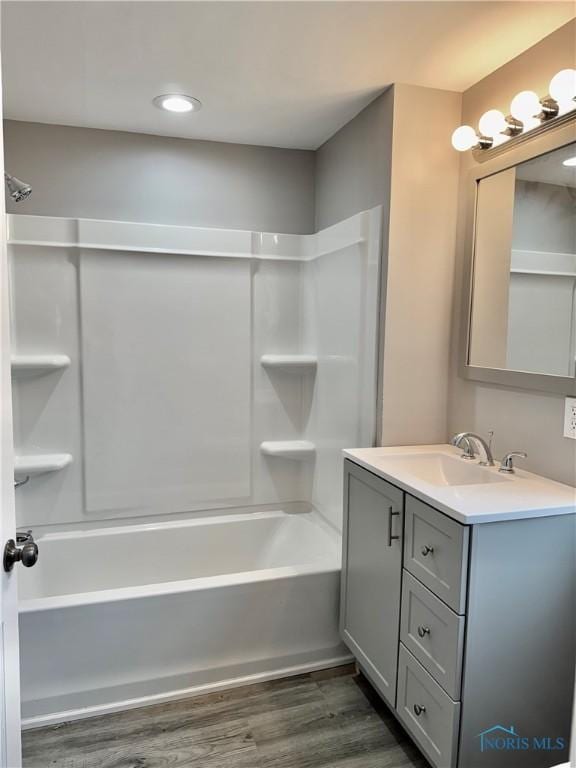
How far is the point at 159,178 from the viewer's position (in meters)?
2.76

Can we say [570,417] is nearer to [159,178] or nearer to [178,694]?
[178,694]

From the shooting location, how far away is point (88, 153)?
2.65m

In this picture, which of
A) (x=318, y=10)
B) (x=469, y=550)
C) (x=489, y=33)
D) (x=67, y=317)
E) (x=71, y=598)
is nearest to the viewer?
(x=469, y=550)

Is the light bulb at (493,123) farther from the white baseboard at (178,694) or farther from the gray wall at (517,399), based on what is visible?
the white baseboard at (178,694)

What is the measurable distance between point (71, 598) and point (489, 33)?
2.51 metres

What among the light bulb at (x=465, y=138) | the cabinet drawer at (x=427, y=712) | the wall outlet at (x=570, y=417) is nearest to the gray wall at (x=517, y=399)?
the wall outlet at (x=570, y=417)

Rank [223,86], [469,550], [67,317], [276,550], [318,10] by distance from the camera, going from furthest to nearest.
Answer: [276,550]
[67,317]
[223,86]
[318,10]
[469,550]

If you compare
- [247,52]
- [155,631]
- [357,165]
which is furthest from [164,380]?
[247,52]

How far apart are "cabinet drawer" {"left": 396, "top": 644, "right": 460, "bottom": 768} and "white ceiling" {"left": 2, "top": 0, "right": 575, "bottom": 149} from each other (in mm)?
2076

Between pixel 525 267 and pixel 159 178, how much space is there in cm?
190

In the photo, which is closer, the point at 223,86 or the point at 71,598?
the point at 71,598

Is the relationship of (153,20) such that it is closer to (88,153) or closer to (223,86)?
(223,86)

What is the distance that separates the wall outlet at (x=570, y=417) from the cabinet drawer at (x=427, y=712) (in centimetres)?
88

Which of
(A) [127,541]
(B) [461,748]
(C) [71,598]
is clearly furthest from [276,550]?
(B) [461,748]
